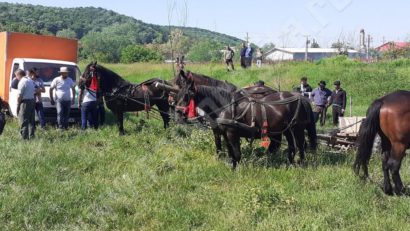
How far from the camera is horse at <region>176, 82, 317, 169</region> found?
7957mm

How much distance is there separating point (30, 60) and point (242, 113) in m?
7.88

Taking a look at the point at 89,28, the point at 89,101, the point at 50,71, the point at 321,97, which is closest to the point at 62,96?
the point at 89,101

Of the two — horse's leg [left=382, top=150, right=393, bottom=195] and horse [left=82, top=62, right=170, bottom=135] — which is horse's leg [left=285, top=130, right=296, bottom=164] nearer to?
horse's leg [left=382, top=150, right=393, bottom=195]

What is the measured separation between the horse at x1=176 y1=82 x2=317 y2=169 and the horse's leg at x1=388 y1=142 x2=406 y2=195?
1959 mm

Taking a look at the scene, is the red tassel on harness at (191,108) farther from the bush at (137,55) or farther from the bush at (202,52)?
the bush at (202,52)

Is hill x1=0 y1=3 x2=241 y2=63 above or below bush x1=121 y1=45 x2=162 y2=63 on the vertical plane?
above

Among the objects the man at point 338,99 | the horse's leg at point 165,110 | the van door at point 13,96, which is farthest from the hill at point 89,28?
the horse's leg at point 165,110

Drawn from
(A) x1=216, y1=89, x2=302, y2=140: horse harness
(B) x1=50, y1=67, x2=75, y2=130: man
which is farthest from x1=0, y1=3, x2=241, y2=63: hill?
(A) x1=216, y1=89, x2=302, y2=140: horse harness

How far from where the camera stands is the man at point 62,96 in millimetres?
11672

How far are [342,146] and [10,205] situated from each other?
19.2 ft

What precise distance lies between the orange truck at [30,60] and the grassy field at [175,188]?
3361 mm

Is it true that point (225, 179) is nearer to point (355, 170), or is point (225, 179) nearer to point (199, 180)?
point (199, 180)

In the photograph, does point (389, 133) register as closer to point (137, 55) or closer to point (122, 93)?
point (122, 93)

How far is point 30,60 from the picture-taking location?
1345 centimetres
